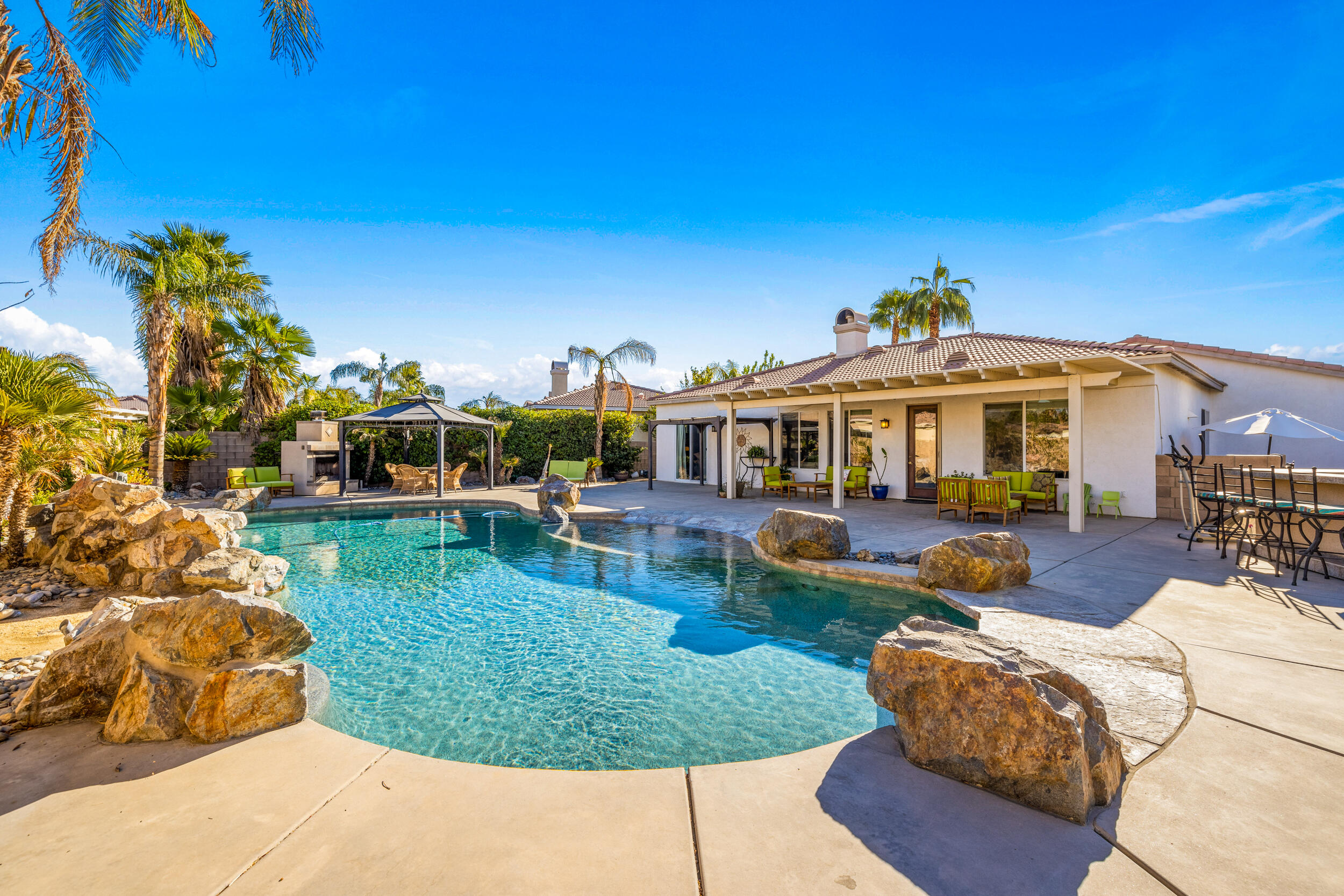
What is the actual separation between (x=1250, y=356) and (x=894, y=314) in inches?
498

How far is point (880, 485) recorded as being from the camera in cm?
1460

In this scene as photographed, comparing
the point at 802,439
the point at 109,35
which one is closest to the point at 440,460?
the point at 802,439

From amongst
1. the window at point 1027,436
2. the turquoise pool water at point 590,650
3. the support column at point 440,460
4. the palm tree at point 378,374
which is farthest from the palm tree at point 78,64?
the palm tree at point 378,374

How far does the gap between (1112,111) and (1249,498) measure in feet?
30.7

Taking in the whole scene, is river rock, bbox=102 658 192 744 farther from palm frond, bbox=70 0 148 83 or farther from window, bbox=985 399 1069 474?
window, bbox=985 399 1069 474

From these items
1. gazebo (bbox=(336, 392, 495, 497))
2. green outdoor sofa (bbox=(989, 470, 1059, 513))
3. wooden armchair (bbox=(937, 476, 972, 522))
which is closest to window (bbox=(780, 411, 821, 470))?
green outdoor sofa (bbox=(989, 470, 1059, 513))

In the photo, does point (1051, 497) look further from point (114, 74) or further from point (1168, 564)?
point (114, 74)

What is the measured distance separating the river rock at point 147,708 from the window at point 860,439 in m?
14.6

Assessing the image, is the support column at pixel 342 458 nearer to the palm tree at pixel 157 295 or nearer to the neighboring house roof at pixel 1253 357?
the palm tree at pixel 157 295

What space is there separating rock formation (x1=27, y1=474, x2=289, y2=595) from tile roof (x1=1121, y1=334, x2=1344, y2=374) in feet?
58.8

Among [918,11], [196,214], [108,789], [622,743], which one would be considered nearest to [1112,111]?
[918,11]

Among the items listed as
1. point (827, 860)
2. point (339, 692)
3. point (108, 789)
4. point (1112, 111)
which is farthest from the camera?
point (1112, 111)

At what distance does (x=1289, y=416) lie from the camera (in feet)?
27.8

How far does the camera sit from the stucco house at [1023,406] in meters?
10.3
